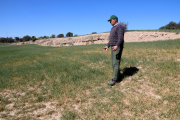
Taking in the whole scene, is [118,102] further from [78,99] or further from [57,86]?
[57,86]

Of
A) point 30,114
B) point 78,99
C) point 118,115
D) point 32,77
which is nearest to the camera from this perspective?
point 118,115

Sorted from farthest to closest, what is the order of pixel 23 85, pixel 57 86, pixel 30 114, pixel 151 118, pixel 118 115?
pixel 23 85 → pixel 57 86 → pixel 30 114 → pixel 118 115 → pixel 151 118

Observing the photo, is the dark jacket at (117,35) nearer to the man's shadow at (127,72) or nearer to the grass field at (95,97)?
the grass field at (95,97)

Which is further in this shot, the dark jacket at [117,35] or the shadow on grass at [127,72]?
the shadow on grass at [127,72]

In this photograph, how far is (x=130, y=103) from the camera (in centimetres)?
378

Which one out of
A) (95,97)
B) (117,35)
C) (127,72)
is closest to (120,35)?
(117,35)

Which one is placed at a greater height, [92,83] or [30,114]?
[92,83]

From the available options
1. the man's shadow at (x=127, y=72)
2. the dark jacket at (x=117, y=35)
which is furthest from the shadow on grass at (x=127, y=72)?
the dark jacket at (x=117, y=35)

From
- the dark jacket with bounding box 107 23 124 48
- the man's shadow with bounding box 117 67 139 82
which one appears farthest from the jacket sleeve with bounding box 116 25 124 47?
the man's shadow with bounding box 117 67 139 82

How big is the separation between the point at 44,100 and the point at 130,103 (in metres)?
2.90

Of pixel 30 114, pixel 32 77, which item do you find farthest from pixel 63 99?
pixel 32 77

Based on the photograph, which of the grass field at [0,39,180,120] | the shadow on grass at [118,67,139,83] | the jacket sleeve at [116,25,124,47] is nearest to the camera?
the grass field at [0,39,180,120]

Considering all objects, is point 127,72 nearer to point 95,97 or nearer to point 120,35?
point 120,35

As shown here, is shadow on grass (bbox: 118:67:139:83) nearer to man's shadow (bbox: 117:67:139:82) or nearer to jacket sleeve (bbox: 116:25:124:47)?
man's shadow (bbox: 117:67:139:82)
